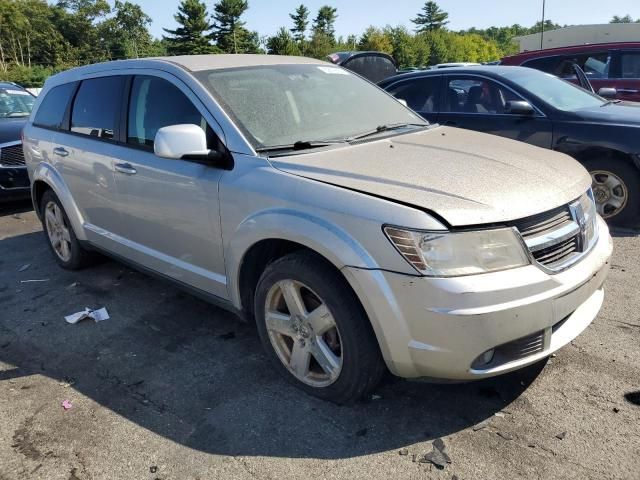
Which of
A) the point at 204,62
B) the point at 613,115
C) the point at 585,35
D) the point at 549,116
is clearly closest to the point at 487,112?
the point at 549,116

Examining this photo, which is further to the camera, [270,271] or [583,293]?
[270,271]

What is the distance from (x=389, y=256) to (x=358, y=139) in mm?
1178

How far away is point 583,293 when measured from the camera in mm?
2551

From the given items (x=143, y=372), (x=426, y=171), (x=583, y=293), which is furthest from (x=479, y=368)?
(x=143, y=372)

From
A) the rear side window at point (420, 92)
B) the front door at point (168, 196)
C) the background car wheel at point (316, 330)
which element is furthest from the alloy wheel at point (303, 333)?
the rear side window at point (420, 92)

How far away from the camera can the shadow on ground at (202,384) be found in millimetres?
2580

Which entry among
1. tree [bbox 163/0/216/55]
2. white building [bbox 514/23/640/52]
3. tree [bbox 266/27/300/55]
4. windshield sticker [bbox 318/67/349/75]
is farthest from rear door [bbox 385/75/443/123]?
tree [bbox 163/0/216/55]

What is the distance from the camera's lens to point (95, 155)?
402 cm

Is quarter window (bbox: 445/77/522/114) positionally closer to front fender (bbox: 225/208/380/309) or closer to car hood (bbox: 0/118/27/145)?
front fender (bbox: 225/208/380/309)

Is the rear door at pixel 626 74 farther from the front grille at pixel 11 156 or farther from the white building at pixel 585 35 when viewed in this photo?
the white building at pixel 585 35

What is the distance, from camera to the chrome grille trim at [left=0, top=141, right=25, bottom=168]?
7.27 metres

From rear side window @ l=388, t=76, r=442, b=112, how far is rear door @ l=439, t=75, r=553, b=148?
13cm

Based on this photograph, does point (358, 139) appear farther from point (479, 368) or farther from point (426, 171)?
point (479, 368)

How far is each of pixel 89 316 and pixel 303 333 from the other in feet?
6.76
